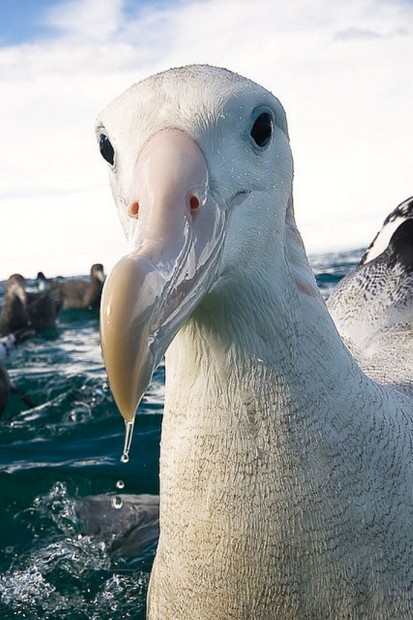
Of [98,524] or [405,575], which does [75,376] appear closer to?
[98,524]

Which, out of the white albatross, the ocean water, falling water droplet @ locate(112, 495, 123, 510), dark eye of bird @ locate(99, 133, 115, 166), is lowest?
the ocean water

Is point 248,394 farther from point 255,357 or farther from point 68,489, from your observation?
point 68,489

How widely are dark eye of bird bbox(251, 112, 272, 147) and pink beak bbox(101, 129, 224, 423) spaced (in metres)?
0.21

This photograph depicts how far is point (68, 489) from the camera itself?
5645 mm

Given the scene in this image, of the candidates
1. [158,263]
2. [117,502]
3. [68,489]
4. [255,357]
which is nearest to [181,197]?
[158,263]

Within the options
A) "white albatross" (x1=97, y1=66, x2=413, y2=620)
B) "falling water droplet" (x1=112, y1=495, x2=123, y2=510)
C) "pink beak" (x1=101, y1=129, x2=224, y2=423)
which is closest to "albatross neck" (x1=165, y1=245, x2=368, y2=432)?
"white albatross" (x1=97, y1=66, x2=413, y2=620)

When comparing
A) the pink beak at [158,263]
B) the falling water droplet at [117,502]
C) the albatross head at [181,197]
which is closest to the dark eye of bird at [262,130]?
the albatross head at [181,197]

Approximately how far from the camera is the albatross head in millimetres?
1597

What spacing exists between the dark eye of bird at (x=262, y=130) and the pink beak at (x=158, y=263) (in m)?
0.21

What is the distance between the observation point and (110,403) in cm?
752

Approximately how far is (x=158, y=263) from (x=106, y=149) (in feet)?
1.76

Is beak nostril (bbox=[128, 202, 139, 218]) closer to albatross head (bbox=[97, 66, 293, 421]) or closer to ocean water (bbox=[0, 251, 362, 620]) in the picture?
albatross head (bbox=[97, 66, 293, 421])

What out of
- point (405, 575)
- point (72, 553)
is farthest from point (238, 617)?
point (72, 553)

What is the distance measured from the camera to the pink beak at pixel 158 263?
62.2 inches
